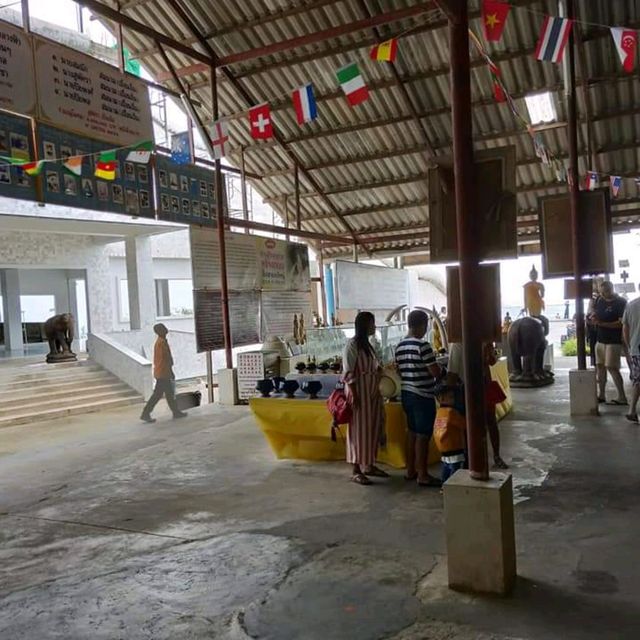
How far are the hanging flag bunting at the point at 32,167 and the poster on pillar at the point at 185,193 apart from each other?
2.58m

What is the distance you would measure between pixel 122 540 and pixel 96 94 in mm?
6132

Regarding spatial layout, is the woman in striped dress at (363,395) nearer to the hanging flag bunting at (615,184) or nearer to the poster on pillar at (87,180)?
the poster on pillar at (87,180)

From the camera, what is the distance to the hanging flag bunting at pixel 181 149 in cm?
992

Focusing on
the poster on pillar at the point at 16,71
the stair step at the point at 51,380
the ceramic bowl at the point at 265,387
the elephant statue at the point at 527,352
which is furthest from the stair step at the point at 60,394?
the elephant statue at the point at 527,352

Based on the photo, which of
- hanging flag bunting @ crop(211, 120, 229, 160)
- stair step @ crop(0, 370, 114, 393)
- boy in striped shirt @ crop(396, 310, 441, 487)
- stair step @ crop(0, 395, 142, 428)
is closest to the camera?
boy in striped shirt @ crop(396, 310, 441, 487)

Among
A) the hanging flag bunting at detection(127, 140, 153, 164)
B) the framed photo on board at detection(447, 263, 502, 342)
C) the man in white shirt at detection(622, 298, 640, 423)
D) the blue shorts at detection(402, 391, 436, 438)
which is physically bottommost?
the blue shorts at detection(402, 391, 436, 438)

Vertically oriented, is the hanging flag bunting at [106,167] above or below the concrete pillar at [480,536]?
above

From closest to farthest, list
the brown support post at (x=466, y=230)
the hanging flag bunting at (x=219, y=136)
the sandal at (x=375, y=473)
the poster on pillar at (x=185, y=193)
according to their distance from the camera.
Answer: the brown support post at (x=466, y=230) < the sandal at (x=375, y=473) < the hanging flag bunting at (x=219, y=136) < the poster on pillar at (x=185, y=193)

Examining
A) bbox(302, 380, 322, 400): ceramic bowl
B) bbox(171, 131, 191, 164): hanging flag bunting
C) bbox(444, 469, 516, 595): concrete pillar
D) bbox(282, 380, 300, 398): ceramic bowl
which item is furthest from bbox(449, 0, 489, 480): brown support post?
bbox(171, 131, 191, 164): hanging flag bunting

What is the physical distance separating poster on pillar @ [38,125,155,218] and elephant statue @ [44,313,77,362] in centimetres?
515

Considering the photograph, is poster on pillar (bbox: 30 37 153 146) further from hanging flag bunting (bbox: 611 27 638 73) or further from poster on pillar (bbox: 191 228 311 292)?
hanging flag bunting (bbox: 611 27 638 73)

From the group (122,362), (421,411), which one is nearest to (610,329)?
(421,411)

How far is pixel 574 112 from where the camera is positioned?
813 centimetres

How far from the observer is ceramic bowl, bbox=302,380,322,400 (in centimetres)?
635
